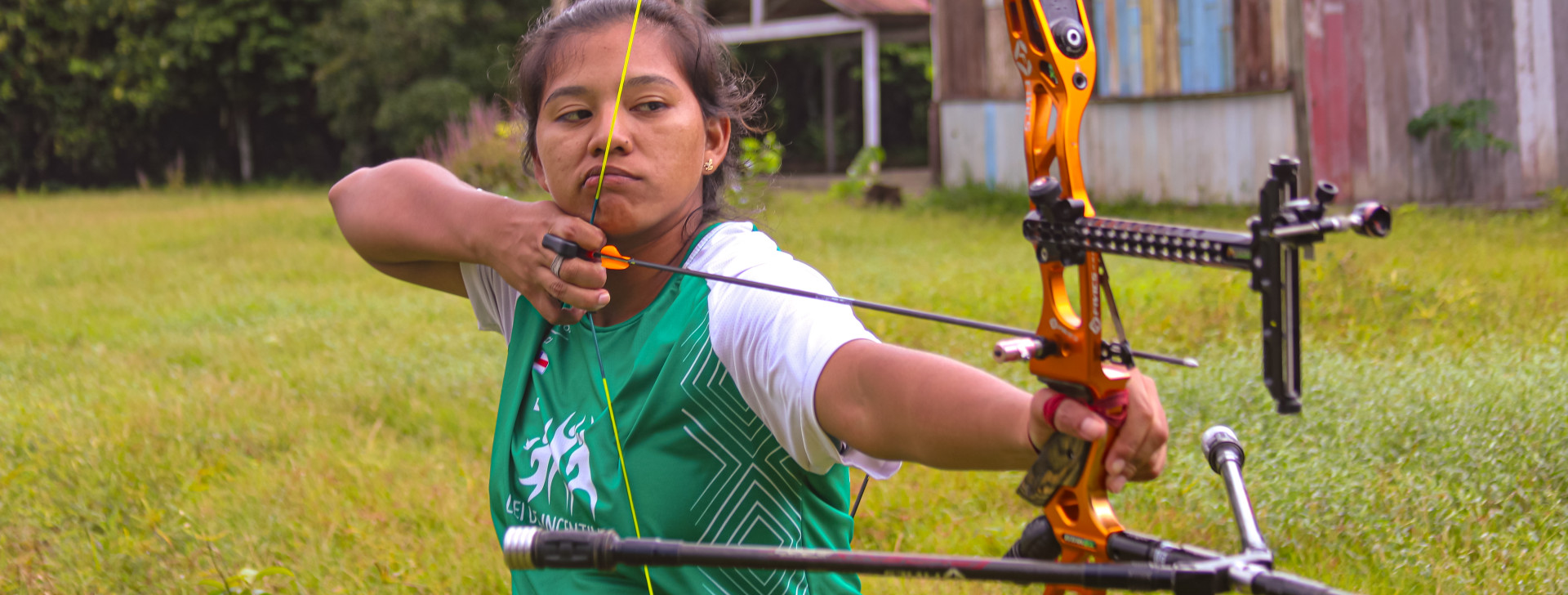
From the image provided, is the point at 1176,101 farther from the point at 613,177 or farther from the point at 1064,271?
the point at 1064,271

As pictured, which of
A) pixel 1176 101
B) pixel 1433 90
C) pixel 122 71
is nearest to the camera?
pixel 1433 90

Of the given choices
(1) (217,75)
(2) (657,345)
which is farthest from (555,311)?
(1) (217,75)

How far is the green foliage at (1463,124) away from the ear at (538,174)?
7159mm

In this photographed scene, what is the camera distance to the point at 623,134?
164cm

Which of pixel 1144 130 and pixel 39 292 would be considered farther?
pixel 1144 130

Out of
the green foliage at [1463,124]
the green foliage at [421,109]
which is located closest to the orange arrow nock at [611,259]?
the green foliage at [1463,124]

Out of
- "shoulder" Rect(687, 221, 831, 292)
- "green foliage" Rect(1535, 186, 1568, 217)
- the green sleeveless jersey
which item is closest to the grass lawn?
"green foliage" Rect(1535, 186, 1568, 217)

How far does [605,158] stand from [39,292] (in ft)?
22.4

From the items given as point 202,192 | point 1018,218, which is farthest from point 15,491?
point 202,192

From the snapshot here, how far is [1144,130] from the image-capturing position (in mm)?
9352

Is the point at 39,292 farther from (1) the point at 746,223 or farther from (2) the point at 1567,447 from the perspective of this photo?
(2) the point at 1567,447

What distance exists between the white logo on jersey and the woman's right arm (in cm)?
16

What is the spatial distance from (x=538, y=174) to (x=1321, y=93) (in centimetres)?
751

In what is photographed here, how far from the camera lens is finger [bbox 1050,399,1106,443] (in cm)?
101
